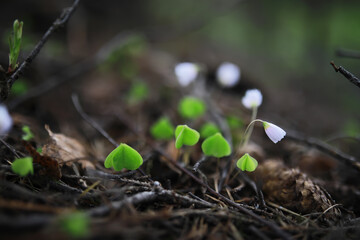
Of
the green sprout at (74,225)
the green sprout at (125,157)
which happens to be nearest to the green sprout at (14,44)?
the green sprout at (125,157)

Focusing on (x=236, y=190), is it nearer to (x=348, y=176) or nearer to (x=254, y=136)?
(x=348, y=176)

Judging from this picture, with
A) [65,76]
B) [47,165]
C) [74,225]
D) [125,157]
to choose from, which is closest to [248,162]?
[125,157]

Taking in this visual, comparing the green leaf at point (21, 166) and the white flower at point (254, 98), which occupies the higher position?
the green leaf at point (21, 166)

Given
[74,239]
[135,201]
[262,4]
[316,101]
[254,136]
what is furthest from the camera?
[262,4]

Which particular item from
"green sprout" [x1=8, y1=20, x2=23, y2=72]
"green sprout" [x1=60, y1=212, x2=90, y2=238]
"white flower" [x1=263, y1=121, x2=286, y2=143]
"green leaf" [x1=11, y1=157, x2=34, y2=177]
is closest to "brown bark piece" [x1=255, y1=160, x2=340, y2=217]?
"white flower" [x1=263, y1=121, x2=286, y2=143]

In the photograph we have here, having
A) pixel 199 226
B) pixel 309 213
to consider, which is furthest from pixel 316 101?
pixel 199 226

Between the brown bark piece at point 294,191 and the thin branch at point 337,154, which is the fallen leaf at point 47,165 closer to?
the brown bark piece at point 294,191

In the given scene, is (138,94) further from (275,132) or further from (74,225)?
(74,225)
